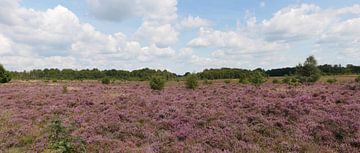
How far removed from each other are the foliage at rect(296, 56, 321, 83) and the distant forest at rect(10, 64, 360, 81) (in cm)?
1993

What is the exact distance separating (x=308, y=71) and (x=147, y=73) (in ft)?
231

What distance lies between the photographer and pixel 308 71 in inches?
1892

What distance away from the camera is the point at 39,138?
10.1 meters

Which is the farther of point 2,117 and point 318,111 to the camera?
point 2,117

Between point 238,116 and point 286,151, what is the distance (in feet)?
13.6

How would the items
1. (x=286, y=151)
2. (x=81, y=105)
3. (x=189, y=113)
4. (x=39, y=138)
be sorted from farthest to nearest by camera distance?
(x=81, y=105) < (x=189, y=113) < (x=39, y=138) < (x=286, y=151)

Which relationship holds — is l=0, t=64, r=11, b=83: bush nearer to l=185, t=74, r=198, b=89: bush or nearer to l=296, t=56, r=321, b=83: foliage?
l=185, t=74, r=198, b=89: bush

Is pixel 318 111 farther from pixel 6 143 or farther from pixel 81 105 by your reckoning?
pixel 81 105

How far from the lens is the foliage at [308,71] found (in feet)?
150

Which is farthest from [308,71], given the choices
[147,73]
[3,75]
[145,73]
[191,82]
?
[145,73]

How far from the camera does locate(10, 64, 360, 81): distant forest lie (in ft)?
305

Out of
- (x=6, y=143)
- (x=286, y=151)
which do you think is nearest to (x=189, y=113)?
(x=286, y=151)

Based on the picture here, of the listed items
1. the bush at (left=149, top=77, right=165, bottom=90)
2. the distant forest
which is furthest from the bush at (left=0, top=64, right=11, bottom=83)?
the bush at (left=149, top=77, right=165, bottom=90)

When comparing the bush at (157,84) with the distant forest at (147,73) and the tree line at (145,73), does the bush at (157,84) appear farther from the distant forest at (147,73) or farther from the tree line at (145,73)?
the distant forest at (147,73)
